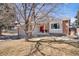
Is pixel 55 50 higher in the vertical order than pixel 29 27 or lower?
lower

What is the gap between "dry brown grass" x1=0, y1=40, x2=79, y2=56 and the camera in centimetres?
336

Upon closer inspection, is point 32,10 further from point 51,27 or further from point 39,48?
point 39,48

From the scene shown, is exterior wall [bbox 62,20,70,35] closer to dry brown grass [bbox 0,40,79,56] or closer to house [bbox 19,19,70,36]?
house [bbox 19,19,70,36]

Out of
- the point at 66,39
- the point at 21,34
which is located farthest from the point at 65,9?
the point at 21,34

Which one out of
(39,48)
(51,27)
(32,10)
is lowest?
(39,48)

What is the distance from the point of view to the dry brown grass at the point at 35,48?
3357 millimetres

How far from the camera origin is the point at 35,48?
3377 millimetres

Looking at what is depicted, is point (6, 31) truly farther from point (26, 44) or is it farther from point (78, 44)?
point (78, 44)

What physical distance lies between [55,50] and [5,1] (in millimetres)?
1126

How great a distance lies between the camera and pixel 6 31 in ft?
10.9

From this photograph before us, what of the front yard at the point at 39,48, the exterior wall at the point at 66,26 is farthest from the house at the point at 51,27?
the front yard at the point at 39,48

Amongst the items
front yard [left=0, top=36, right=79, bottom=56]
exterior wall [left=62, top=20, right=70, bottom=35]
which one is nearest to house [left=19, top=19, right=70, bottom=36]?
exterior wall [left=62, top=20, right=70, bottom=35]

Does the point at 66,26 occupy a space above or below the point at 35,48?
above

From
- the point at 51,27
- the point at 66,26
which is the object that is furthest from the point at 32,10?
the point at 66,26
